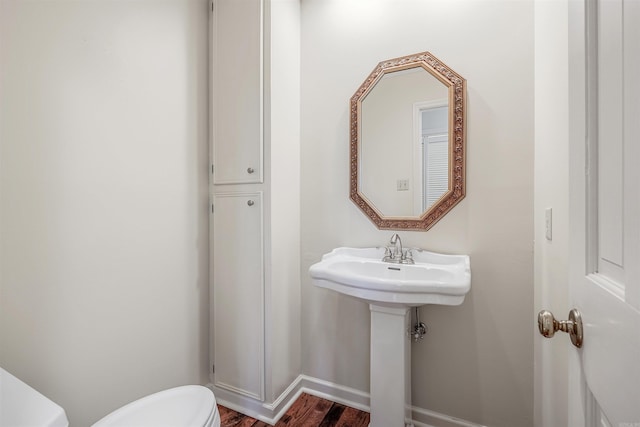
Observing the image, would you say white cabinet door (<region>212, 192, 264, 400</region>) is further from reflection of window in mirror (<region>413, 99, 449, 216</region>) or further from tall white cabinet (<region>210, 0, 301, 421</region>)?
reflection of window in mirror (<region>413, 99, 449, 216</region>)

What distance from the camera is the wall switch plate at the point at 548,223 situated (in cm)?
95

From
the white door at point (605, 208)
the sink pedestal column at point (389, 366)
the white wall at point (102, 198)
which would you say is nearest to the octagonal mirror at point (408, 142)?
the sink pedestal column at point (389, 366)

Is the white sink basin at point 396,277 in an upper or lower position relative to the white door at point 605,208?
lower

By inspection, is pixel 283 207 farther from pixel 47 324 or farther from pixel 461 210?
pixel 47 324

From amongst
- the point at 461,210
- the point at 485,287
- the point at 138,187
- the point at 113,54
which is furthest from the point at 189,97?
the point at 485,287

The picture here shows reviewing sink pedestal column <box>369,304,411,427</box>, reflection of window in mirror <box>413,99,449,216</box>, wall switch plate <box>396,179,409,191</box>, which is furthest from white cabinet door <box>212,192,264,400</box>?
reflection of window in mirror <box>413,99,449,216</box>

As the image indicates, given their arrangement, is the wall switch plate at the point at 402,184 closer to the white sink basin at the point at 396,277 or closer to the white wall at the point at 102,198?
the white sink basin at the point at 396,277

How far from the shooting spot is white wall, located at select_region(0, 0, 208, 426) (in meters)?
0.96

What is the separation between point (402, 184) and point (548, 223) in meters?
0.65

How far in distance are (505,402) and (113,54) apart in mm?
2381

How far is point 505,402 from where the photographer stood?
1.27 metres

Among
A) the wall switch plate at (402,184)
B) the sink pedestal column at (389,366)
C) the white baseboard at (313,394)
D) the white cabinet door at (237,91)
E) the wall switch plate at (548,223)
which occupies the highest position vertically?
the white cabinet door at (237,91)

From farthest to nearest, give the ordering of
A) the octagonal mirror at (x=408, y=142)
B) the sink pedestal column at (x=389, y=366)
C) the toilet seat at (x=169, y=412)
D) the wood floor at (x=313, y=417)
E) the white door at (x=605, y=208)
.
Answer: the wood floor at (x=313, y=417) < the octagonal mirror at (x=408, y=142) < the sink pedestal column at (x=389, y=366) < the toilet seat at (x=169, y=412) < the white door at (x=605, y=208)

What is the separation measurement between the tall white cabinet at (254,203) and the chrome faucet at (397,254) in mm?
573
